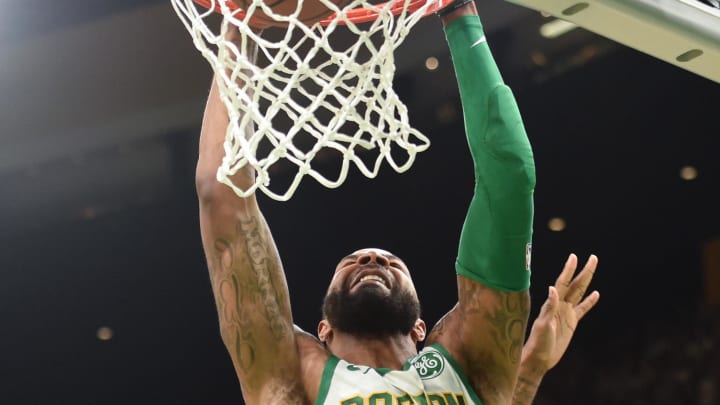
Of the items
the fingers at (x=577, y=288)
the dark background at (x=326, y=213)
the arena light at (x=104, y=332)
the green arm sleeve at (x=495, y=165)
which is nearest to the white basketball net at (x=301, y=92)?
the green arm sleeve at (x=495, y=165)

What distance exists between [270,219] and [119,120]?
993 mm

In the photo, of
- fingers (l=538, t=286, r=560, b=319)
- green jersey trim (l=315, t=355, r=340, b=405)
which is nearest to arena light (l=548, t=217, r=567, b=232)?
fingers (l=538, t=286, r=560, b=319)

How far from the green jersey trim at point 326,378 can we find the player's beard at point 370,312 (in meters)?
0.13

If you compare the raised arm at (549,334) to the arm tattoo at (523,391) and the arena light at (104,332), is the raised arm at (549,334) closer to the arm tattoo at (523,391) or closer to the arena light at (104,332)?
the arm tattoo at (523,391)

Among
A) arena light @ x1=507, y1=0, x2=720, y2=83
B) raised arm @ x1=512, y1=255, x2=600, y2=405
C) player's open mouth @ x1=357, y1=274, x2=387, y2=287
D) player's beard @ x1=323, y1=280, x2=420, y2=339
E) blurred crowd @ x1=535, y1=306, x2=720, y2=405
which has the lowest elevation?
blurred crowd @ x1=535, y1=306, x2=720, y2=405

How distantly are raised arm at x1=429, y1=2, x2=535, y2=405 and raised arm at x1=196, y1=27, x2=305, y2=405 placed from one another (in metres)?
0.46

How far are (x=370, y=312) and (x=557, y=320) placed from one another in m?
0.58

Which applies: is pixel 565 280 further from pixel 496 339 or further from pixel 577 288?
pixel 496 339

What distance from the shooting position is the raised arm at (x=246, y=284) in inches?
92.0

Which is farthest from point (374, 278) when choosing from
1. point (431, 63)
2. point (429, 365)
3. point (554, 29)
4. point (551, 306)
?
point (554, 29)

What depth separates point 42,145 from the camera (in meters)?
5.49

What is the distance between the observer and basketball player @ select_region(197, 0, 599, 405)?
7.71ft

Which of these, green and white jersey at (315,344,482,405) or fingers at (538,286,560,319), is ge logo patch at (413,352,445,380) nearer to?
green and white jersey at (315,344,482,405)

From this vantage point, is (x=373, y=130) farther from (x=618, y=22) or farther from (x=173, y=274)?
(x=173, y=274)
